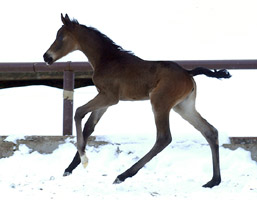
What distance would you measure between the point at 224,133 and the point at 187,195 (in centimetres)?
220

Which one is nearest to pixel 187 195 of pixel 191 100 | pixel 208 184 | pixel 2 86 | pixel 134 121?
pixel 208 184

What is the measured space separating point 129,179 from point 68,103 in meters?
1.98

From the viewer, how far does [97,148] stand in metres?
6.20

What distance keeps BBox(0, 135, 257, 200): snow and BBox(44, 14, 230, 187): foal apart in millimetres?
238

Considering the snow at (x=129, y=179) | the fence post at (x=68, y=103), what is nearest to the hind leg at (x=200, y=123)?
the snow at (x=129, y=179)

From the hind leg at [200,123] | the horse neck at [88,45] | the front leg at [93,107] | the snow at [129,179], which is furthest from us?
the horse neck at [88,45]

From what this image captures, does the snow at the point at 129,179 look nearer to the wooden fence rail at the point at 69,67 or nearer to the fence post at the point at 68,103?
the fence post at the point at 68,103

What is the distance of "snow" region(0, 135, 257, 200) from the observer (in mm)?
4293

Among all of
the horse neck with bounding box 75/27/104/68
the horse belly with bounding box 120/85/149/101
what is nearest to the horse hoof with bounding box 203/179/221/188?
the horse belly with bounding box 120/85/149/101

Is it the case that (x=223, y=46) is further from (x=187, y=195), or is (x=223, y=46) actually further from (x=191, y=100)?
(x=187, y=195)

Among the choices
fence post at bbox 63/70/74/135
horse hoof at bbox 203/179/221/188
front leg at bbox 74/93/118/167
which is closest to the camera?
horse hoof at bbox 203/179/221/188

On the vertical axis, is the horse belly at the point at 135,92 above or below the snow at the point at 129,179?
above

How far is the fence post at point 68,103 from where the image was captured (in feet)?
21.9

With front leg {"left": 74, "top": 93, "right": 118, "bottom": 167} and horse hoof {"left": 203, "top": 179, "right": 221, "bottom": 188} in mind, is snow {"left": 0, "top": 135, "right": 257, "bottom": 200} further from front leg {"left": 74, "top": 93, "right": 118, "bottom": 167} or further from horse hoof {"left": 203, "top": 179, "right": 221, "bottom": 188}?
front leg {"left": 74, "top": 93, "right": 118, "bottom": 167}
